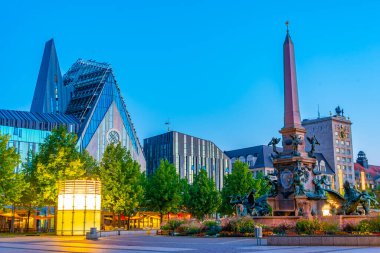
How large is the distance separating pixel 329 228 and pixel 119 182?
34621 millimetres

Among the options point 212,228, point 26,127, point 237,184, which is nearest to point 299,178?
point 212,228

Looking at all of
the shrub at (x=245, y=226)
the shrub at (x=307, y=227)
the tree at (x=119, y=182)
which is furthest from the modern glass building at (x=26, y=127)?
the shrub at (x=307, y=227)

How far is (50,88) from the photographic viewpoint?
13450 centimetres

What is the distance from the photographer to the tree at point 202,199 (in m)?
71.9

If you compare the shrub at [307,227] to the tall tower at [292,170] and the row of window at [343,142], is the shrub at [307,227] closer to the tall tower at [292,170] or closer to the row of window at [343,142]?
the tall tower at [292,170]

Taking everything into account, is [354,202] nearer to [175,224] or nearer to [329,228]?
[329,228]

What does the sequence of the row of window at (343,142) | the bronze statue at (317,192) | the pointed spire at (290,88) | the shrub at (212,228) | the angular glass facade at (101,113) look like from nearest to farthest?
the shrub at (212,228)
the bronze statue at (317,192)
the pointed spire at (290,88)
the angular glass facade at (101,113)
the row of window at (343,142)

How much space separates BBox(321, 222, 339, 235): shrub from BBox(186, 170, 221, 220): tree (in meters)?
42.4

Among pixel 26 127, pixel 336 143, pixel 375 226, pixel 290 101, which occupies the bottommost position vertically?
pixel 375 226

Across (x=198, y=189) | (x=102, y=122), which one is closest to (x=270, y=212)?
(x=198, y=189)

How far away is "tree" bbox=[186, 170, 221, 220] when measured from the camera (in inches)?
2830

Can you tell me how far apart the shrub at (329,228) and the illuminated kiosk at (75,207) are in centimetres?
2234

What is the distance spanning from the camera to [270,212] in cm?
4019

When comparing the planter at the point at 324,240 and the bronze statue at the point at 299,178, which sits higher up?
the bronze statue at the point at 299,178
